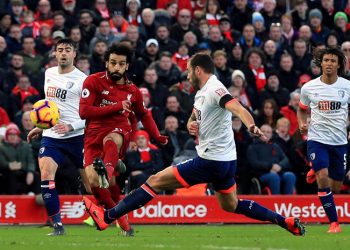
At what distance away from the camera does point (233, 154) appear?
13648mm

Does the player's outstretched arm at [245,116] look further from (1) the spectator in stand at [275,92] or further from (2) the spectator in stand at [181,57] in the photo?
(2) the spectator in stand at [181,57]

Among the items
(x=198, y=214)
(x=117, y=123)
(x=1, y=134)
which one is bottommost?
(x=198, y=214)

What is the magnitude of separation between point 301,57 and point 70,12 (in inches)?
204

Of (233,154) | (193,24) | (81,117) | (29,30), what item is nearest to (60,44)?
(81,117)

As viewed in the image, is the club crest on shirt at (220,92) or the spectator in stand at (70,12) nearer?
the club crest on shirt at (220,92)

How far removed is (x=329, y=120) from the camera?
16375 millimetres

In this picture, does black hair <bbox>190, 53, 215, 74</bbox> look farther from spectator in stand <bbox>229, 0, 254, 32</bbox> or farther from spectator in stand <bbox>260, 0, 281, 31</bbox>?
spectator in stand <bbox>260, 0, 281, 31</bbox>

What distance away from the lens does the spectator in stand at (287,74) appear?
24.4m

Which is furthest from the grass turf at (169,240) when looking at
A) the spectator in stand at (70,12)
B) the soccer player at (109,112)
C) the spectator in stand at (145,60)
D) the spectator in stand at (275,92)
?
the spectator in stand at (70,12)

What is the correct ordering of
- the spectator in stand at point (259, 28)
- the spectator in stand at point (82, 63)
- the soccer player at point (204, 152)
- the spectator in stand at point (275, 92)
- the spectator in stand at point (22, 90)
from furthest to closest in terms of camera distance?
the spectator in stand at point (259, 28) < the spectator in stand at point (275, 92) < the spectator in stand at point (82, 63) < the spectator in stand at point (22, 90) < the soccer player at point (204, 152)

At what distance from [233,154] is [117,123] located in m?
1.98

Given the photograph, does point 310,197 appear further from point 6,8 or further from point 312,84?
point 6,8

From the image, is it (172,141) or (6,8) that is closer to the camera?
(172,141)

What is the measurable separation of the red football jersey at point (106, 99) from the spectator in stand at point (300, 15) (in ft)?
42.1
